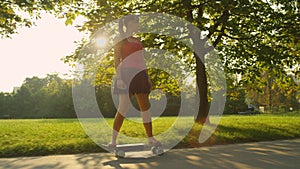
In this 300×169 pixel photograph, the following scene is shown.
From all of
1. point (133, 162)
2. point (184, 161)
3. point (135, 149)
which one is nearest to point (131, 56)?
point (135, 149)

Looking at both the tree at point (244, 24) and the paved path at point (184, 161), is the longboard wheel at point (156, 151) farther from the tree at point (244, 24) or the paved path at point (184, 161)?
the tree at point (244, 24)

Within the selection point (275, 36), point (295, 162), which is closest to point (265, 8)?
point (275, 36)

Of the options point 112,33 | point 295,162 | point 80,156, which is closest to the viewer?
point 295,162

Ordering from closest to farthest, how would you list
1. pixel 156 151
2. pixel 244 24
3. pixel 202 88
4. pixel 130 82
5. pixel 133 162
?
pixel 133 162 < pixel 156 151 < pixel 130 82 < pixel 244 24 < pixel 202 88

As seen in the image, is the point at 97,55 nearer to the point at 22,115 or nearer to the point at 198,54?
the point at 198,54

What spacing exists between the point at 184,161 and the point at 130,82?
1231mm

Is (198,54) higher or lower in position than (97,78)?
higher

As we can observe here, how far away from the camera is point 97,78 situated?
13.4 m

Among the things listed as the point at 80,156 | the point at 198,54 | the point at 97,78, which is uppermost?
the point at 198,54

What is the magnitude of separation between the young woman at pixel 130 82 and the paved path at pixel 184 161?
46cm

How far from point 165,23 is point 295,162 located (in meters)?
7.93

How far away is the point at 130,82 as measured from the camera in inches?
175

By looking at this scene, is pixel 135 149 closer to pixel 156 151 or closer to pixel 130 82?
pixel 156 151

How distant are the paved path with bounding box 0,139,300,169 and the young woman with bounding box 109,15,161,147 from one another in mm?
456
